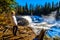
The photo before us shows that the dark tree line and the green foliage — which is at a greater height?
the green foliage

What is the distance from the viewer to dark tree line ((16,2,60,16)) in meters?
3.73

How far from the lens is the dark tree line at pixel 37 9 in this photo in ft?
12.2

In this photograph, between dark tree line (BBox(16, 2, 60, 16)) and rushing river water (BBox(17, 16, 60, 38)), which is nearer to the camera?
rushing river water (BBox(17, 16, 60, 38))

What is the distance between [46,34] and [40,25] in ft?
0.65

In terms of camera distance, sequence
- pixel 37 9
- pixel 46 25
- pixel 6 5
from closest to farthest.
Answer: pixel 46 25, pixel 37 9, pixel 6 5

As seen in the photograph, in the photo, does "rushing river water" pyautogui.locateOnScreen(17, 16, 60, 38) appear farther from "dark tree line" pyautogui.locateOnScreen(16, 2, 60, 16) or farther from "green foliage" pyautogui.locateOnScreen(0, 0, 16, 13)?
"green foliage" pyautogui.locateOnScreen(0, 0, 16, 13)

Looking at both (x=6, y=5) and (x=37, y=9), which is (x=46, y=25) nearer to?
(x=37, y=9)

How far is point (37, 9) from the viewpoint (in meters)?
3.78

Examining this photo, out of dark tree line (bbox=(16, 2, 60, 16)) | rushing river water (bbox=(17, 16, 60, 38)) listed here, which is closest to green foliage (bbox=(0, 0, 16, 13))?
dark tree line (bbox=(16, 2, 60, 16))

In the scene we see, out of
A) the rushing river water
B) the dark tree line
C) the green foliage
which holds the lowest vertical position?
the rushing river water

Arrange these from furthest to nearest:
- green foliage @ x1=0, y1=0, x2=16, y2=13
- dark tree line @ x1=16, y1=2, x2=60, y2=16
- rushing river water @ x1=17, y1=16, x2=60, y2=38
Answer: green foliage @ x1=0, y1=0, x2=16, y2=13, dark tree line @ x1=16, y1=2, x2=60, y2=16, rushing river water @ x1=17, y1=16, x2=60, y2=38

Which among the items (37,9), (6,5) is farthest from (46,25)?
(6,5)

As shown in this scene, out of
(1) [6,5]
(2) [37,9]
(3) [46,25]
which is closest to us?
(3) [46,25]

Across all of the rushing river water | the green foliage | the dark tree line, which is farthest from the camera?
the green foliage
